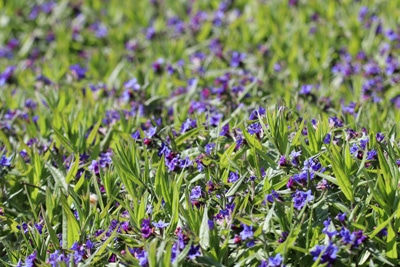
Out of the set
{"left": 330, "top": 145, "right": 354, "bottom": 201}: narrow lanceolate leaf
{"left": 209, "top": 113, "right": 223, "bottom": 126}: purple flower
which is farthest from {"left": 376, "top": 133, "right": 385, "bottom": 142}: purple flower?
{"left": 209, "top": 113, "right": 223, "bottom": 126}: purple flower

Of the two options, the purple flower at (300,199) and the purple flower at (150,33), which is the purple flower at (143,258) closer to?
the purple flower at (300,199)

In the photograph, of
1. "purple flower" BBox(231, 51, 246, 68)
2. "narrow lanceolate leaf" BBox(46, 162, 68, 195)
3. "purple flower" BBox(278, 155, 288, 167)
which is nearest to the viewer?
"purple flower" BBox(278, 155, 288, 167)

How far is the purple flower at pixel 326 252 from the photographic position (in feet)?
9.04

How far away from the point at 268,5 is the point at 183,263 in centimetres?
406

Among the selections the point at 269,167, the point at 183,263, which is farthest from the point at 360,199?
the point at 183,263

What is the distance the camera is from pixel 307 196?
297cm

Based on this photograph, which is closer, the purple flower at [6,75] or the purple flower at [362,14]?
the purple flower at [6,75]

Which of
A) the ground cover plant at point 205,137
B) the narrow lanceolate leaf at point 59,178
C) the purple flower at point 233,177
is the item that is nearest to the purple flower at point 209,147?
the ground cover plant at point 205,137

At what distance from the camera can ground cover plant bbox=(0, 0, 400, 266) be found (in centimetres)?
301

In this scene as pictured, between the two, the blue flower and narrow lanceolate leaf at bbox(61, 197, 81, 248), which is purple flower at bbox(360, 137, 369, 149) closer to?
the blue flower

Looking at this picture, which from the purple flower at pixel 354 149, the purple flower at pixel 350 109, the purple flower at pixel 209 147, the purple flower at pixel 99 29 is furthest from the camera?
the purple flower at pixel 99 29

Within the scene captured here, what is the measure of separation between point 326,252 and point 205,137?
4.31ft

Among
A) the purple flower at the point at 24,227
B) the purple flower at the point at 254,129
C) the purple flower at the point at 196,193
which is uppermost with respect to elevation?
the purple flower at the point at 254,129

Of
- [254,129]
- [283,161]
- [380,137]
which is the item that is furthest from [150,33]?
[283,161]
